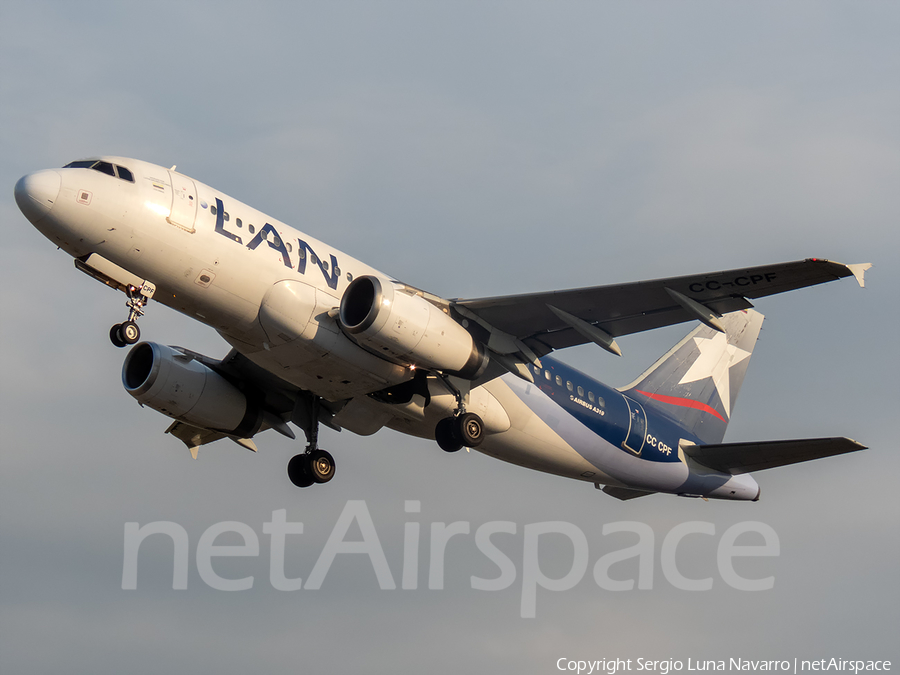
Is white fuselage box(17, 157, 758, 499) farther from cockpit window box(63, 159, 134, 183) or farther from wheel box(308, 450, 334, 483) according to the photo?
wheel box(308, 450, 334, 483)

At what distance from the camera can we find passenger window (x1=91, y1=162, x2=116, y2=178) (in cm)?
2167

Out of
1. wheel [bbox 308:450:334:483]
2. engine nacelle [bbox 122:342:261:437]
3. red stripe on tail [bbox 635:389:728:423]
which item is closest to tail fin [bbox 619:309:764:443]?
red stripe on tail [bbox 635:389:728:423]

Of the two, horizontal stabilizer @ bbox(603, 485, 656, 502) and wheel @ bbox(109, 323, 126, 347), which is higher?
wheel @ bbox(109, 323, 126, 347)

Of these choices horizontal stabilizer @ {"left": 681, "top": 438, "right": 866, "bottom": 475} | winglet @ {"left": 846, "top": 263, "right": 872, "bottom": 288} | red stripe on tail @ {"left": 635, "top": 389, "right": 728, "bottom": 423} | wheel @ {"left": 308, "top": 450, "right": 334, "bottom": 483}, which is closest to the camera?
winglet @ {"left": 846, "top": 263, "right": 872, "bottom": 288}

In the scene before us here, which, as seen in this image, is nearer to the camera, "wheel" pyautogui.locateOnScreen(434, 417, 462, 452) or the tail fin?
"wheel" pyautogui.locateOnScreen(434, 417, 462, 452)

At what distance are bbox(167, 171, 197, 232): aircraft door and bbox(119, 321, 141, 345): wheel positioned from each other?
236 cm

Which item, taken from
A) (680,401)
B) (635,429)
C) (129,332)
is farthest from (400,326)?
(680,401)

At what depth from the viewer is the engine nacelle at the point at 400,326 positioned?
2259 centimetres

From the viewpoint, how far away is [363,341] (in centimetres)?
2283

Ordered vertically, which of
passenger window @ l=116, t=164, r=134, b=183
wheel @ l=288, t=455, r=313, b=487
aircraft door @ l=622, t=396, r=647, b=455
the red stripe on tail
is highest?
passenger window @ l=116, t=164, r=134, b=183

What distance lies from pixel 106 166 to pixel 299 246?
14.9ft

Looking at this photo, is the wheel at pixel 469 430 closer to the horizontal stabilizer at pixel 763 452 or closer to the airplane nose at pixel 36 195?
the horizontal stabilizer at pixel 763 452

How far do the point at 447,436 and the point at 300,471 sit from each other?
16.7 feet

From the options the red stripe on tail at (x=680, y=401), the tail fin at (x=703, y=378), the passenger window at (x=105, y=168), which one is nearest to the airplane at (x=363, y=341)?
the passenger window at (x=105, y=168)
